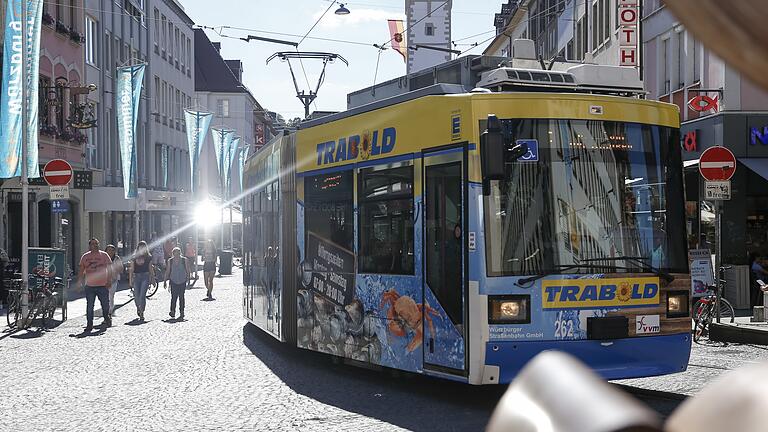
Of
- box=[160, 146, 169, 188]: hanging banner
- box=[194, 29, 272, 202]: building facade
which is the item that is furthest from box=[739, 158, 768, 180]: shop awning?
box=[194, 29, 272, 202]: building facade

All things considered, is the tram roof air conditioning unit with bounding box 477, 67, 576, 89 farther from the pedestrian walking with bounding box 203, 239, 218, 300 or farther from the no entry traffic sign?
the pedestrian walking with bounding box 203, 239, 218, 300

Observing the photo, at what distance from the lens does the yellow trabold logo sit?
925 cm

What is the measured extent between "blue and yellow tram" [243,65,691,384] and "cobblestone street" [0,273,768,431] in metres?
0.59

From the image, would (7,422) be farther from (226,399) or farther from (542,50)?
(542,50)

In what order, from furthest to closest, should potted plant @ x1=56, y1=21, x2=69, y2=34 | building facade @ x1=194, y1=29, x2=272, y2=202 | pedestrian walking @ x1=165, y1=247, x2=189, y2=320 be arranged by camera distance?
building facade @ x1=194, y1=29, x2=272, y2=202 < potted plant @ x1=56, y1=21, x2=69, y2=34 < pedestrian walking @ x1=165, y1=247, x2=189, y2=320

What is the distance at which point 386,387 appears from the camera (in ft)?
36.4

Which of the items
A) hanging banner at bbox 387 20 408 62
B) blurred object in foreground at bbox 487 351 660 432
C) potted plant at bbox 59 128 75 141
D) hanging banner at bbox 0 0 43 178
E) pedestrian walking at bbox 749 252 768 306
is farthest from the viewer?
hanging banner at bbox 387 20 408 62

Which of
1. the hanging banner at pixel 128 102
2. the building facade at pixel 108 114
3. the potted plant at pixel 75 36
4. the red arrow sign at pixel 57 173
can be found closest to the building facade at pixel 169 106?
the building facade at pixel 108 114

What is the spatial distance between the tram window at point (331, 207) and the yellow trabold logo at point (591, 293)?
2.80 metres

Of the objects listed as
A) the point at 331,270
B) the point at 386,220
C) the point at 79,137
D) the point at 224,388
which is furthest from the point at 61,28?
the point at 386,220

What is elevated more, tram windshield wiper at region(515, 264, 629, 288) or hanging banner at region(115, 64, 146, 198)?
hanging banner at region(115, 64, 146, 198)

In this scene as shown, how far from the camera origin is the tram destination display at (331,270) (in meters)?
11.5

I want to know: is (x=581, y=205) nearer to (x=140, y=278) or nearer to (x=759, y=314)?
(x=759, y=314)

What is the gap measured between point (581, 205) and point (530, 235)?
52 centimetres
